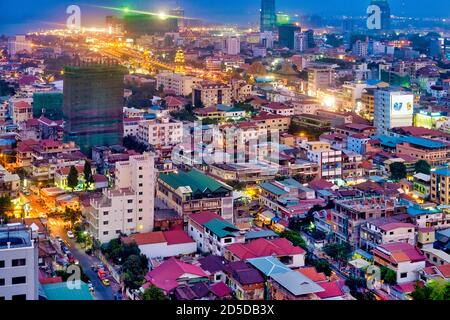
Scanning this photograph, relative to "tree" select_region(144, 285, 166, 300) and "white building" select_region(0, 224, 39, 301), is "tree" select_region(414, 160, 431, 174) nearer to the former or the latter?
"tree" select_region(144, 285, 166, 300)

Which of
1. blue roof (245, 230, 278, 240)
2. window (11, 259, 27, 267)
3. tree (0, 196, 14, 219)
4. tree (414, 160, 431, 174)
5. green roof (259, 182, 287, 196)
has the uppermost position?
window (11, 259, 27, 267)

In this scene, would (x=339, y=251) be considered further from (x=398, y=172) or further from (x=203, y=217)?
(x=398, y=172)

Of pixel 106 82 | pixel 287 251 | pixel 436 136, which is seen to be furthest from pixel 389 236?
pixel 106 82

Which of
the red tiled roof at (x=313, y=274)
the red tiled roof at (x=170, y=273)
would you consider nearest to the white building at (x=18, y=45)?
the red tiled roof at (x=170, y=273)

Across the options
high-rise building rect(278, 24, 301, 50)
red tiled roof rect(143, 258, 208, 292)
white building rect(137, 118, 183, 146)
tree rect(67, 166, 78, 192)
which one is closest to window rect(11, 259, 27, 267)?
red tiled roof rect(143, 258, 208, 292)

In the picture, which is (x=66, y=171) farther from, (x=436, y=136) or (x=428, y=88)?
(x=428, y=88)

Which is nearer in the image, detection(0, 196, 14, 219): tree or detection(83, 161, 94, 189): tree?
detection(0, 196, 14, 219): tree
